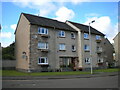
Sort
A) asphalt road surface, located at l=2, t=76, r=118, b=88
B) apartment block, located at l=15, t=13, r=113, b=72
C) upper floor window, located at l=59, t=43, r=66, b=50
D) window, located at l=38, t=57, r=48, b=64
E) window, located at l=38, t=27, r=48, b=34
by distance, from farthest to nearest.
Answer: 1. upper floor window, located at l=59, t=43, r=66, b=50
2. window, located at l=38, t=27, r=48, b=34
3. window, located at l=38, t=57, r=48, b=64
4. apartment block, located at l=15, t=13, r=113, b=72
5. asphalt road surface, located at l=2, t=76, r=118, b=88

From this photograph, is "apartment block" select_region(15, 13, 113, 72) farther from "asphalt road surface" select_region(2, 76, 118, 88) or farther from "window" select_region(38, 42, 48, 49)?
"asphalt road surface" select_region(2, 76, 118, 88)

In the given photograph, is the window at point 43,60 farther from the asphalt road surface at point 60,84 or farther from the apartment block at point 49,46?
the asphalt road surface at point 60,84

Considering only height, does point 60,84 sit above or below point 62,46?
below

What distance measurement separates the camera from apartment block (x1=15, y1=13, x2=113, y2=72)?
99.0 ft

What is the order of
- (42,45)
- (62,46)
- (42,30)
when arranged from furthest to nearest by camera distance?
(62,46) < (42,30) < (42,45)

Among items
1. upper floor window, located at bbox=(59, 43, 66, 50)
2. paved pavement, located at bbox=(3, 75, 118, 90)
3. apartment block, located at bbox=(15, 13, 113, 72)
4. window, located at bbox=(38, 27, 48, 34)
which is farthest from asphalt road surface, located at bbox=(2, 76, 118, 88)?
upper floor window, located at bbox=(59, 43, 66, 50)

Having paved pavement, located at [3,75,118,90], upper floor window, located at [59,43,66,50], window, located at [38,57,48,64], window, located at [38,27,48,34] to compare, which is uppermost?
window, located at [38,27,48,34]

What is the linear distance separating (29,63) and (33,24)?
22.8ft

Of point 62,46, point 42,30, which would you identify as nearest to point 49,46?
point 42,30

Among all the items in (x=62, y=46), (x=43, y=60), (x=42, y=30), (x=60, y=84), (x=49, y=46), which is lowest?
(x=60, y=84)

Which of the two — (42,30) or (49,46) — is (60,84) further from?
(42,30)

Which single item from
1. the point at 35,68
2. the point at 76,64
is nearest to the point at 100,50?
the point at 76,64

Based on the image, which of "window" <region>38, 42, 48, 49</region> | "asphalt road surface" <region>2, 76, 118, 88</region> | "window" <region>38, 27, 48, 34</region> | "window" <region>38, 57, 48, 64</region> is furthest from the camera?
"window" <region>38, 27, 48, 34</region>

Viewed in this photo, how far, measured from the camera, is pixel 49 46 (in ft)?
105
